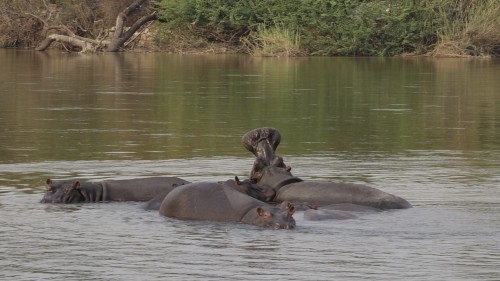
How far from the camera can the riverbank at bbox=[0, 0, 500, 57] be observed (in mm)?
42469

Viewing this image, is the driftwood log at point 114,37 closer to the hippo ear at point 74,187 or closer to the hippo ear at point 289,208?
the hippo ear at point 74,187

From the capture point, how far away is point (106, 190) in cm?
1134

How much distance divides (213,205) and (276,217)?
70 centimetres

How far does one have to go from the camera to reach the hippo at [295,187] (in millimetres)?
10734

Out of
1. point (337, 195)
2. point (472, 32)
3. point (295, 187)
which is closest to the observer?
point (337, 195)

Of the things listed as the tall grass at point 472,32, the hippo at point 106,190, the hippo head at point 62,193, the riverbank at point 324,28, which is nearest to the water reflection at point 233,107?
the hippo at point 106,190

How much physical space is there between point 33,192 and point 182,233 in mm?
2578

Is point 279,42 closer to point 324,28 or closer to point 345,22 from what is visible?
point 324,28

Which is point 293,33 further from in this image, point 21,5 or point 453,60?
point 21,5

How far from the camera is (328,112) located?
20.9m

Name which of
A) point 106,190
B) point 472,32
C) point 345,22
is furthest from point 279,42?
point 106,190

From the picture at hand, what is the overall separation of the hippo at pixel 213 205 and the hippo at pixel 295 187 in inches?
22.2

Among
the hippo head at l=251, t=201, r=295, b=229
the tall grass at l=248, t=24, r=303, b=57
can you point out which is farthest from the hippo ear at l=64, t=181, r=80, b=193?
the tall grass at l=248, t=24, r=303, b=57

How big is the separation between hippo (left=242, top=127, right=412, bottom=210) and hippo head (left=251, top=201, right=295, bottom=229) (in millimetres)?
1068
